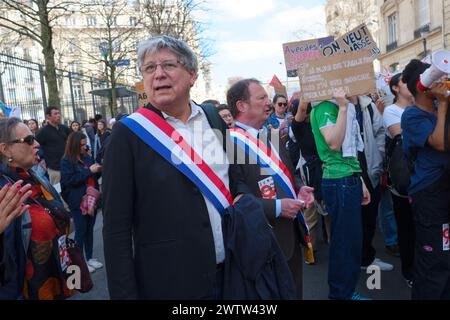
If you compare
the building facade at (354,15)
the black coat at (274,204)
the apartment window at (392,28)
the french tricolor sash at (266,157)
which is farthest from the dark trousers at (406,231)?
the building facade at (354,15)

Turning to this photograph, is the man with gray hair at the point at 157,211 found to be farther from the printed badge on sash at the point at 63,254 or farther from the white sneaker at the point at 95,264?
the white sneaker at the point at 95,264

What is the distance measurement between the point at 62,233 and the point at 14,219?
45cm

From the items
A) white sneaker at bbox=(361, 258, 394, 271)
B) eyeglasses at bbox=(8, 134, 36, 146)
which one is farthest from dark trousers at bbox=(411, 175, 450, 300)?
eyeglasses at bbox=(8, 134, 36, 146)

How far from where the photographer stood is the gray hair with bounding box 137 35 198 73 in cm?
201

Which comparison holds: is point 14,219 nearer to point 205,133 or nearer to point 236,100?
point 205,133

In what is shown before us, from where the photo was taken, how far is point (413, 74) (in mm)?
3178

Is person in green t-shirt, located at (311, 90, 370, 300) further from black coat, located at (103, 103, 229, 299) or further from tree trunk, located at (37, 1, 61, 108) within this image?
tree trunk, located at (37, 1, 61, 108)

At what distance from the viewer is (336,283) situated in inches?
140

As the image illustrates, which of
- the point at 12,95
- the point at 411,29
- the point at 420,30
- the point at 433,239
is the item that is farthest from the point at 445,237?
the point at 411,29

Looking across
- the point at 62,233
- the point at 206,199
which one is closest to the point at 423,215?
the point at 206,199

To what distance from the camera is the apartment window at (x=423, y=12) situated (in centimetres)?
2758

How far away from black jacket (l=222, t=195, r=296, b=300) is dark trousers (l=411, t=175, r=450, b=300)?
4.81 feet

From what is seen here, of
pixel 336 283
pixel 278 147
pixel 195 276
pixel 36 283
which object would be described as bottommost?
pixel 336 283

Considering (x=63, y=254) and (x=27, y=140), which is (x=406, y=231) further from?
(x=27, y=140)
